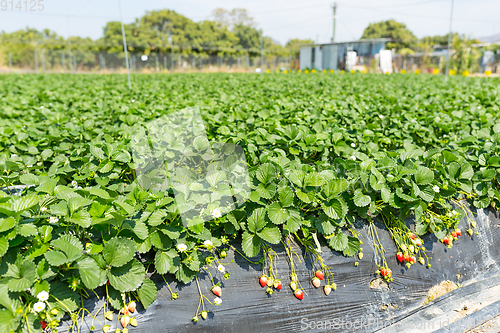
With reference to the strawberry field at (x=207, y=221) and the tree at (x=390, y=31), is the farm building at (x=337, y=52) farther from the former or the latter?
the tree at (x=390, y=31)

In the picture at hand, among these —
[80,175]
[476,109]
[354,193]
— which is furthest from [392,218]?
[476,109]

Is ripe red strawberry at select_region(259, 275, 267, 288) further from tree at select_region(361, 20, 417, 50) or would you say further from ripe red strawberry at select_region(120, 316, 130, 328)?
tree at select_region(361, 20, 417, 50)

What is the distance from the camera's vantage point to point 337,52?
2797 centimetres

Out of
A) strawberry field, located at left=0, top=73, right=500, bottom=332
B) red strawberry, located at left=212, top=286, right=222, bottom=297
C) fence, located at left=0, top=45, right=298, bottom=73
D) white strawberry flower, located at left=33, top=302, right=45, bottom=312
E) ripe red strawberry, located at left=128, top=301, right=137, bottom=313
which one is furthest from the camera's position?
fence, located at left=0, top=45, right=298, bottom=73

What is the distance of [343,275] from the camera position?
175 centimetres

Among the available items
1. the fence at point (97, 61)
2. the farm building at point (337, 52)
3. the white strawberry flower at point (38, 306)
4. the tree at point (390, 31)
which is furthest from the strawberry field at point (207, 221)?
the tree at point (390, 31)

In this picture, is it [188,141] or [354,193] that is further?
[188,141]

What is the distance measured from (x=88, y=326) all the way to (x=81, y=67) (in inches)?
1319

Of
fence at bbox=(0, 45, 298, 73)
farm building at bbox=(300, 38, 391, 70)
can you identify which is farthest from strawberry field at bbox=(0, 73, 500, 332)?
farm building at bbox=(300, 38, 391, 70)

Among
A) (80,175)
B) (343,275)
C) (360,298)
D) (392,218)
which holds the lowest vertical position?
(360,298)

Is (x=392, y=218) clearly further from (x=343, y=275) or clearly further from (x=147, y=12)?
(x=147, y=12)

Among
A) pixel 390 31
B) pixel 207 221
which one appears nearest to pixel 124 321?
pixel 207 221

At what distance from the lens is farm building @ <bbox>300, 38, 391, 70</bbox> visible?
27141mm

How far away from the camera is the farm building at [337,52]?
27.1 metres
